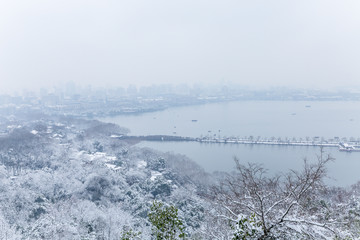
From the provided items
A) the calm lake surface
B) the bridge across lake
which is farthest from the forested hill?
the bridge across lake

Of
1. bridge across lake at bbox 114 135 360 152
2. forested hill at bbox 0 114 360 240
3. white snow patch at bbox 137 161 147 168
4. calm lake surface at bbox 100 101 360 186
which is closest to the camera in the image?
forested hill at bbox 0 114 360 240

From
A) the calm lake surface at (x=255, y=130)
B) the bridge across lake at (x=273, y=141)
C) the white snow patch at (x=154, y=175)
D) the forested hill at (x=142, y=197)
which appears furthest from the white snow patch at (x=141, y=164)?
the bridge across lake at (x=273, y=141)

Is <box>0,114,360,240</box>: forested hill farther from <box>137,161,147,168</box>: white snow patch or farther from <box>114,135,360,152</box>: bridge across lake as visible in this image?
<box>114,135,360,152</box>: bridge across lake

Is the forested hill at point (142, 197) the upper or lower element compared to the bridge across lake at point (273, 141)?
upper

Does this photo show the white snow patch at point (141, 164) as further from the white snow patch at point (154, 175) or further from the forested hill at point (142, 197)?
the white snow patch at point (154, 175)

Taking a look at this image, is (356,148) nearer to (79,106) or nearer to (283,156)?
(283,156)

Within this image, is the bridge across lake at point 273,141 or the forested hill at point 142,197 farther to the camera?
the bridge across lake at point 273,141

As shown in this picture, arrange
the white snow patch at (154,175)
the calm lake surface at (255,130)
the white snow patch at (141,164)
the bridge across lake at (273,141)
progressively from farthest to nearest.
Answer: the bridge across lake at (273,141) < the calm lake surface at (255,130) < the white snow patch at (141,164) < the white snow patch at (154,175)

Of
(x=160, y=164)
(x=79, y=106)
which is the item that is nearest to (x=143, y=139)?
(x=160, y=164)

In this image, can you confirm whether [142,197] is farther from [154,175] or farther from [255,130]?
[255,130]
